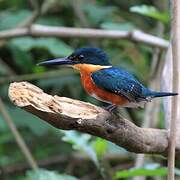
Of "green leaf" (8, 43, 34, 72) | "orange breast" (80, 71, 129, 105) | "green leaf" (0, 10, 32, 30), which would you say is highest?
"orange breast" (80, 71, 129, 105)

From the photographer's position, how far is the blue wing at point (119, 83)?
94.7 inches

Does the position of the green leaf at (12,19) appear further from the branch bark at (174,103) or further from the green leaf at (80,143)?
the branch bark at (174,103)

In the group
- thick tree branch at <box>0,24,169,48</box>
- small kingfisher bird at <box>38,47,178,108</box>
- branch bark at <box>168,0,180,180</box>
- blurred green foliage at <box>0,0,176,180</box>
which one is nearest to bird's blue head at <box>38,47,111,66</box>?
small kingfisher bird at <box>38,47,178,108</box>

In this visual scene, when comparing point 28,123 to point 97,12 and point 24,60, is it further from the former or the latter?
point 97,12

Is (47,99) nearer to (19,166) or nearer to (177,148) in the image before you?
(177,148)

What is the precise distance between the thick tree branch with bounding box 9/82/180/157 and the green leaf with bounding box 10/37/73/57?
5.99 ft

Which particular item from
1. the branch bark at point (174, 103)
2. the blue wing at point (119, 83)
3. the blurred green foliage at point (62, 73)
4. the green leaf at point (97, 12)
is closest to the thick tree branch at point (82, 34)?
the blurred green foliage at point (62, 73)

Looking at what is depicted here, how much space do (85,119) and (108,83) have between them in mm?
510

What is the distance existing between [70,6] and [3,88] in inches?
30.7

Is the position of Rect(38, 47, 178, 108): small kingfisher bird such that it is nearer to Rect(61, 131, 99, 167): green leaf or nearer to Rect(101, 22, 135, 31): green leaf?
Rect(61, 131, 99, 167): green leaf

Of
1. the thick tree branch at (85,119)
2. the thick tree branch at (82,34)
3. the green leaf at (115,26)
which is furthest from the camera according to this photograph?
the green leaf at (115,26)

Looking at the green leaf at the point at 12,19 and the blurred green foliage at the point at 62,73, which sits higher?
the green leaf at the point at 12,19

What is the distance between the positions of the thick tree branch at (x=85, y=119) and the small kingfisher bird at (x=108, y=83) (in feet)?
0.72

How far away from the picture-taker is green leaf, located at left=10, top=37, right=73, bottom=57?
3.95 m
